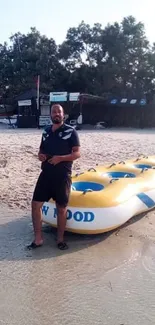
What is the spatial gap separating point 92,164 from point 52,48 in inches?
1198

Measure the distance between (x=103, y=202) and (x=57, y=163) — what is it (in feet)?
2.77

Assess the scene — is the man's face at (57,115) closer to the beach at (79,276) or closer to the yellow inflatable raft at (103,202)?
the yellow inflatable raft at (103,202)

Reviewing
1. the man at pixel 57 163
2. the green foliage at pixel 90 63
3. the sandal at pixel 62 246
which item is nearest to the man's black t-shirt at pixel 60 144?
the man at pixel 57 163

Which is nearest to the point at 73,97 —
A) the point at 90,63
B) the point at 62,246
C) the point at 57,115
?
the point at 90,63

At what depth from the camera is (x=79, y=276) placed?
385cm

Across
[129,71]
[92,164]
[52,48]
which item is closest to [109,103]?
[129,71]

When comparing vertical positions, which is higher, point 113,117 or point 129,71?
point 129,71

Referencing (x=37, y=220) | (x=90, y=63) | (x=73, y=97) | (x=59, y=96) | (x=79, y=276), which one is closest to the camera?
(x=79, y=276)

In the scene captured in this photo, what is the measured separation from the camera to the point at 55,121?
4.38 m

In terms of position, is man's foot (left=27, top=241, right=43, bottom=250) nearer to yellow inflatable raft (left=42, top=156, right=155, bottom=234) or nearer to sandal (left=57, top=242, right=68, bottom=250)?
sandal (left=57, top=242, right=68, bottom=250)

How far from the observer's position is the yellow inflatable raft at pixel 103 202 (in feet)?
15.5

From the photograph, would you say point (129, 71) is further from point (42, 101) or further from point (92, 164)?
point (92, 164)

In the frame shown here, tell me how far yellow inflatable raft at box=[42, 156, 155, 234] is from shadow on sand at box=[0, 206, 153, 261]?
16 cm

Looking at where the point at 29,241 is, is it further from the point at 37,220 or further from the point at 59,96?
the point at 59,96
